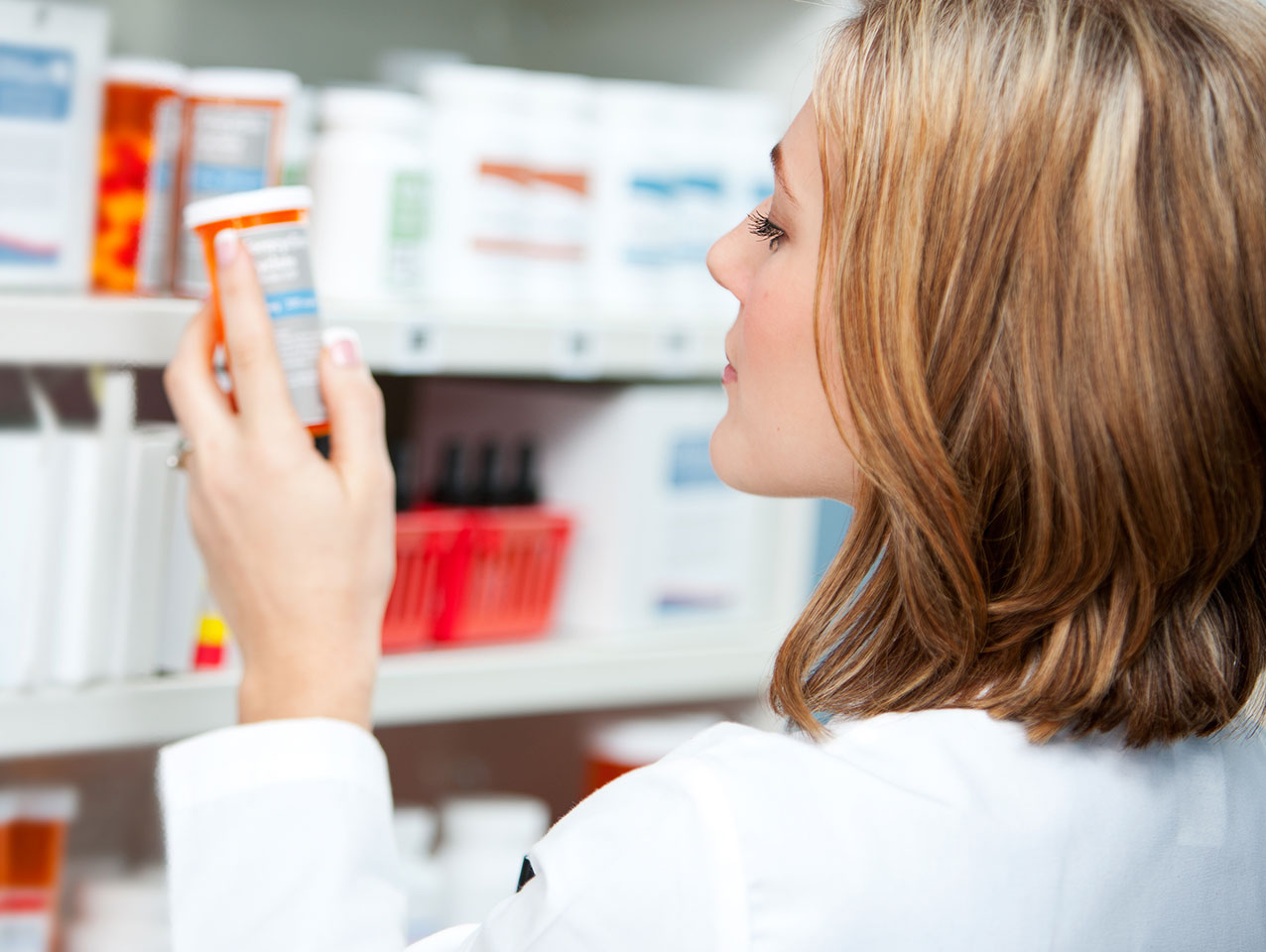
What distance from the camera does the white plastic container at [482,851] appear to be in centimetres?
132

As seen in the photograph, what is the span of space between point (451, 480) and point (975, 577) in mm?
770

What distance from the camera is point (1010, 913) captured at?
619 millimetres

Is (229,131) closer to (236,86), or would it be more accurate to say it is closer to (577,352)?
(236,86)

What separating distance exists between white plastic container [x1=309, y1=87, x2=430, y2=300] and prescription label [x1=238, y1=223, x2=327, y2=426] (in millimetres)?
287

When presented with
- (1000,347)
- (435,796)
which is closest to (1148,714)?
(1000,347)

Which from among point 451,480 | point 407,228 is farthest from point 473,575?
point 407,228

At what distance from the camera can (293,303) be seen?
896mm

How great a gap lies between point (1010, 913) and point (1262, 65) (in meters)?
0.45

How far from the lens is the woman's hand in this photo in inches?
32.5

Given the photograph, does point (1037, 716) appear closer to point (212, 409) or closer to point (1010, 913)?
point (1010, 913)

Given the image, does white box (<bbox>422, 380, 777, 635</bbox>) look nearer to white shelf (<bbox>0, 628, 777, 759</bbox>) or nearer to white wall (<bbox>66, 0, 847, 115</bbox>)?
white shelf (<bbox>0, 628, 777, 759</bbox>)

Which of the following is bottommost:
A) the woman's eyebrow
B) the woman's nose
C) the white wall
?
the woman's nose

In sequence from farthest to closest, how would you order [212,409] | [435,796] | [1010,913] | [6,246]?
1. [435,796]
2. [6,246]
3. [212,409]
4. [1010,913]

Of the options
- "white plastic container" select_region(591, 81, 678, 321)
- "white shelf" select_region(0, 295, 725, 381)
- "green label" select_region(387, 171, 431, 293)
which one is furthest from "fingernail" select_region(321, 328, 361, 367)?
"white plastic container" select_region(591, 81, 678, 321)
